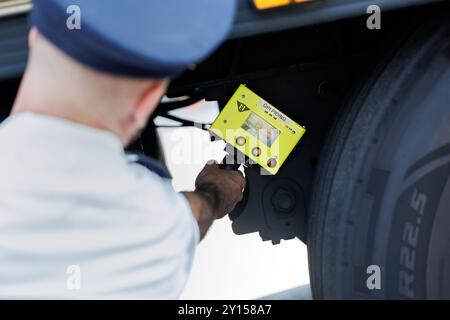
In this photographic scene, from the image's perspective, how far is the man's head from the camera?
2.90ft

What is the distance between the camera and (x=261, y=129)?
5.14 ft

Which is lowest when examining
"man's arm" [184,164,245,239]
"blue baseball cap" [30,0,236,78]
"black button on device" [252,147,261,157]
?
"man's arm" [184,164,245,239]

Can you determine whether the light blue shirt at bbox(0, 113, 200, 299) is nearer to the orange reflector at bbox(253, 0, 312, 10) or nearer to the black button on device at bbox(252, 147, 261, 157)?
the orange reflector at bbox(253, 0, 312, 10)

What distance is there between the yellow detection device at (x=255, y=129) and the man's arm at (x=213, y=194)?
→ 0.26 ft

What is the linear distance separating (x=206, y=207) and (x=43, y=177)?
507mm

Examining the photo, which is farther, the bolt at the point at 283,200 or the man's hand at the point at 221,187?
the bolt at the point at 283,200

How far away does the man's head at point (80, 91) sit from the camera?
89 cm

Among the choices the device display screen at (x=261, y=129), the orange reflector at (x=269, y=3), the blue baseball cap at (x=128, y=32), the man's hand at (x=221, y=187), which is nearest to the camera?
the blue baseball cap at (x=128, y=32)

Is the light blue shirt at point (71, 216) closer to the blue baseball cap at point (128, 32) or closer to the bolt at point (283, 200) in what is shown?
the blue baseball cap at point (128, 32)

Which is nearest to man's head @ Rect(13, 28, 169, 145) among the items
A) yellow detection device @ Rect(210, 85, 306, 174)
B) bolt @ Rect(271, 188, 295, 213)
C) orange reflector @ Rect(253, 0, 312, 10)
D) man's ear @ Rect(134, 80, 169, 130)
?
man's ear @ Rect(134, 80, 169, 130)

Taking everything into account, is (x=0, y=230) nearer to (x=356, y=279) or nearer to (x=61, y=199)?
(x=61, y=199)

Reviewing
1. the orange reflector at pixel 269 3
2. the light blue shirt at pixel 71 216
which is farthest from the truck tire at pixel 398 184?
the light blue shirt at pixel 71 216

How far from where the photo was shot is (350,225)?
4.66 feet

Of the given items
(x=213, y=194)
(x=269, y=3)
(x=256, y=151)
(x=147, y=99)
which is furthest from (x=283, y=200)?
(x=147, y=99)
